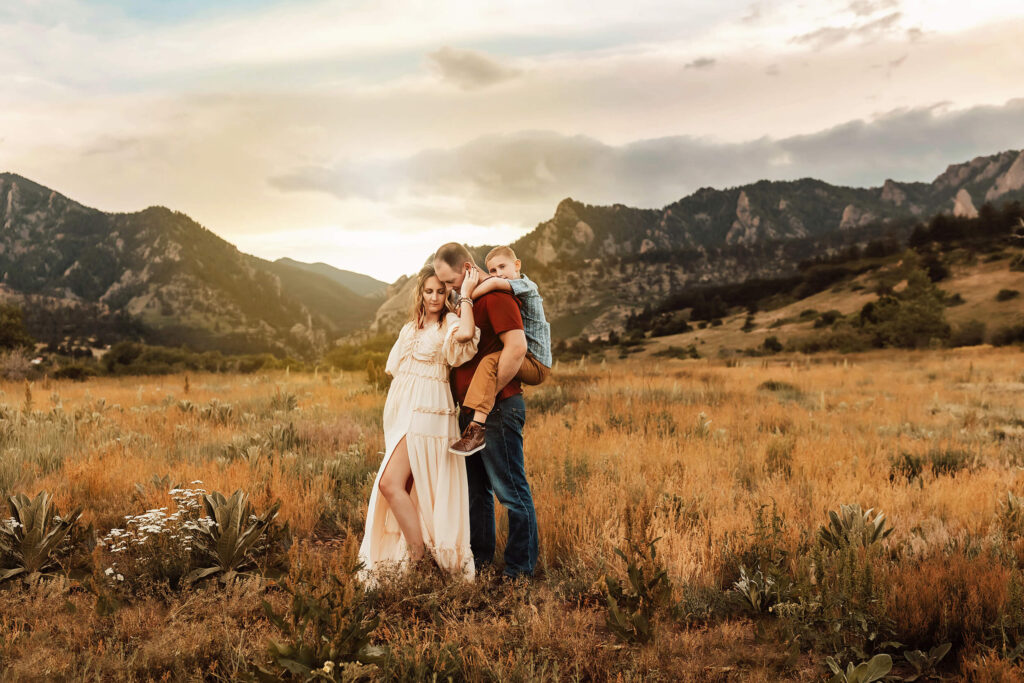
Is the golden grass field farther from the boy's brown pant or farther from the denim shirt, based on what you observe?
the denim shirt

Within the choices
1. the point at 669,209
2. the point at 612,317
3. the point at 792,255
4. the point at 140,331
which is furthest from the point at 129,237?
the point at 792,255

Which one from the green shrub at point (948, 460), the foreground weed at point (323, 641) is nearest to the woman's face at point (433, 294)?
the foreground weed at point (323, 641)

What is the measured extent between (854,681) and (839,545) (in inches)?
65.4

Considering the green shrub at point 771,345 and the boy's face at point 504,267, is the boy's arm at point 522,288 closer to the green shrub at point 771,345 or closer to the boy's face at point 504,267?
the boy's face at point 504,267

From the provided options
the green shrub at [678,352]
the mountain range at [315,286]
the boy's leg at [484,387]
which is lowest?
the green shrub at [678,352]

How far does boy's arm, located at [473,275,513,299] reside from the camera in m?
3.54

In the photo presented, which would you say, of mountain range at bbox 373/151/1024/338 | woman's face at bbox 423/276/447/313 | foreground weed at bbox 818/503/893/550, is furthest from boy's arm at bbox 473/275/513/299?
mountain range at bbox 373/151/1024/338

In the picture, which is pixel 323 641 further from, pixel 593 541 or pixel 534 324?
pixel 593 541

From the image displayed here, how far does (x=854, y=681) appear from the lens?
2631mm

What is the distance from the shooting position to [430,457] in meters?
3.96

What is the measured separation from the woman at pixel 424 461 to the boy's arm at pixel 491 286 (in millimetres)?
344

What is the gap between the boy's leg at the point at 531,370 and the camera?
3769 millimetres

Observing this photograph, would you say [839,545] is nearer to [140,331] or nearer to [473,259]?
[473,259]

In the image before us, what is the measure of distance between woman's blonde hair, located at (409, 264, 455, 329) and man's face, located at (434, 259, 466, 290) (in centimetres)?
15
